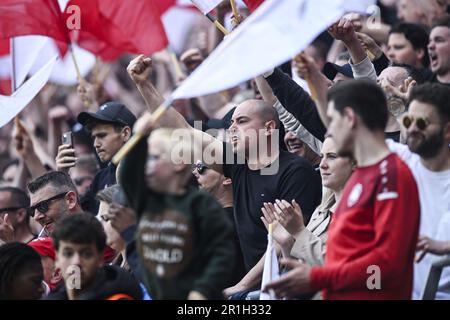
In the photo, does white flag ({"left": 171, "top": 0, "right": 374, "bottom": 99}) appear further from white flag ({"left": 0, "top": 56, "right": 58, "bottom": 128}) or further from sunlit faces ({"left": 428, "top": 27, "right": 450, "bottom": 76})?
white flag ({"left": 0, "top": 56, "right": 58, "bottom": 128})

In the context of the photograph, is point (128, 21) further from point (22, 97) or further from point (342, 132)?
point (342, 132)

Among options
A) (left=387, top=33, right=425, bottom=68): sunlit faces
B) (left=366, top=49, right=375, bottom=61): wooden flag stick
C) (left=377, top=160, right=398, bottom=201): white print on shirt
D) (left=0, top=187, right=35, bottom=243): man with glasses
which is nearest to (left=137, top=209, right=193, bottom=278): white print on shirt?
(left=377, top=160, right=398, bottom=201): white print on shirt

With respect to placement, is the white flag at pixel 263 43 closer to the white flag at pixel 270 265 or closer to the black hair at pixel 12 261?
the white flag at pixel 270 265

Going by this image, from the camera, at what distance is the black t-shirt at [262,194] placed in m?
8.05

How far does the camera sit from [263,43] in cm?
623

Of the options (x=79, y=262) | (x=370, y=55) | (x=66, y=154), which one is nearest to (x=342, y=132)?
(x=79, y=262)

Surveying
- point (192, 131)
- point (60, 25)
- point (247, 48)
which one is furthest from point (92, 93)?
point (247, 48)

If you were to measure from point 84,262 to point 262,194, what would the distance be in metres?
1.92

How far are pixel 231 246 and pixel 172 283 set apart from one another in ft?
1.16

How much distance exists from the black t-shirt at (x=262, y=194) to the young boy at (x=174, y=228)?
2.18 m

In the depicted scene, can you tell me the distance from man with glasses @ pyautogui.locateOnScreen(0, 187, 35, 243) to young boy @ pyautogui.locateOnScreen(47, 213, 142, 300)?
354 centimetres

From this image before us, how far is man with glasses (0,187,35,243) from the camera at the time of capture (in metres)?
10.1

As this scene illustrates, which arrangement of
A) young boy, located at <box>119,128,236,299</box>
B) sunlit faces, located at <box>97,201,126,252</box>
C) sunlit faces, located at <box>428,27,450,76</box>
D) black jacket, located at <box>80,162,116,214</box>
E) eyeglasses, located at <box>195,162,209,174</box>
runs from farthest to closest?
black jacket, located at <box>80,162,116,214</box> → sunlit faces, located at <box>428,27,450,76</box> → eyeglasses, located at <box>195,162,209,174</box> → sunlit faces, located at <box>97,201,126,252</box> → young boy, located at <box>119,128,236,299</box>

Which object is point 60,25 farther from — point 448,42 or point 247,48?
point 247,48
